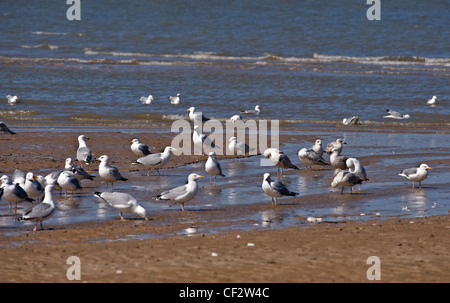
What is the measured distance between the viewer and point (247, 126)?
22.4 metres

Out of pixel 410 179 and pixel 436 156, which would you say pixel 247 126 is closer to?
pixel 436 156

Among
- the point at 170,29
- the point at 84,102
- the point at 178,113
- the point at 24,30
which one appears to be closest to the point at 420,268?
the point at 178,113

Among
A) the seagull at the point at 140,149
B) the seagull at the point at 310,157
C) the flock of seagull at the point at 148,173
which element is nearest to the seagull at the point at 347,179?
the flock of seagull at the point at 148,173

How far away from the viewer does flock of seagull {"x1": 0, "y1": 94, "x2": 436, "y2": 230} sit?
36.6 ft

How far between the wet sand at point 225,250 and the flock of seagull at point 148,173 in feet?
Result: 0.98

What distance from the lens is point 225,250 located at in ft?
29.3

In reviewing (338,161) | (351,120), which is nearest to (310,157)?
(338,161)

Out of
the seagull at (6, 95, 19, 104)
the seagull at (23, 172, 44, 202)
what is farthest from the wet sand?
the seagull at (6, 95, 19, 104)

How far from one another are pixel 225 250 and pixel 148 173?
6545 mm

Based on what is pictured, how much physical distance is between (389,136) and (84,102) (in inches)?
458

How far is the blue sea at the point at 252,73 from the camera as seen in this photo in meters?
17.2

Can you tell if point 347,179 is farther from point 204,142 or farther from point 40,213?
point 204,142

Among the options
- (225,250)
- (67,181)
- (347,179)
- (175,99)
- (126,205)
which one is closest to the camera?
(225,250)

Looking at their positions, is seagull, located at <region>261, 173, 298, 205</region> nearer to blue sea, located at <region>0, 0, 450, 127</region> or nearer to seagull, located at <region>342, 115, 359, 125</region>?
seagull, located at <region>342, 115, 359, 125</region>
